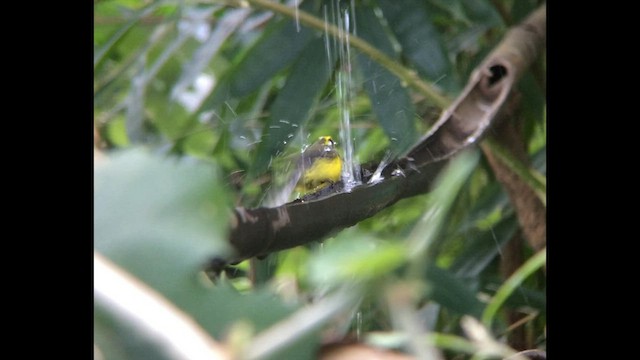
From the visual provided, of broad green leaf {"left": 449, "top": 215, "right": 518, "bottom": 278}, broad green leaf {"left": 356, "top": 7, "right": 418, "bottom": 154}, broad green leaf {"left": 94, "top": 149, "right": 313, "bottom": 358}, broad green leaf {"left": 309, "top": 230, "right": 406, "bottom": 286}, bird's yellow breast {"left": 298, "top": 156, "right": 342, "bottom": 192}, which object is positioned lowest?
broad green leaf {"left": 309, "top": 230, "right": 406, "bottom": 286}

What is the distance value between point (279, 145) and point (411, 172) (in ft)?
0.31

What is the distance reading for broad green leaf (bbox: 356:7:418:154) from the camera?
1.50ft

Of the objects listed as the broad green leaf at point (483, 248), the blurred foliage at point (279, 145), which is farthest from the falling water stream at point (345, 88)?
the broad green leaf at point (483, 248)

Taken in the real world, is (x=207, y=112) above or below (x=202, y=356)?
above

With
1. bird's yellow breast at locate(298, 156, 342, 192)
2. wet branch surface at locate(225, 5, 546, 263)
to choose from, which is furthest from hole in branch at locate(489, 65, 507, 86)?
bird's yellow breast at locate(298, 156, 342, 192)

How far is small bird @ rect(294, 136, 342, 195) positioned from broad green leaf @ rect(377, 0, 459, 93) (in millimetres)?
198

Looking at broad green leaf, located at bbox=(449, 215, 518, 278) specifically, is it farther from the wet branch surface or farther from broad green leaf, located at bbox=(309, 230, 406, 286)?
broad green leaf, located at bbox=(309, 230, 406, 286)

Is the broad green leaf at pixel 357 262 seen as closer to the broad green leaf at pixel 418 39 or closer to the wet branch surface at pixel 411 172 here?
the wet branch surface at pixel 411 172
